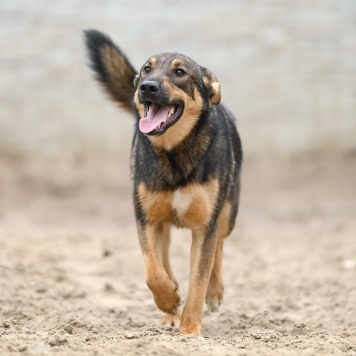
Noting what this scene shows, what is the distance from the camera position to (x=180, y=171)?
6430 millimetres

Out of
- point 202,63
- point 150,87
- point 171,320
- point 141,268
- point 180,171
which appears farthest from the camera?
point 202,63

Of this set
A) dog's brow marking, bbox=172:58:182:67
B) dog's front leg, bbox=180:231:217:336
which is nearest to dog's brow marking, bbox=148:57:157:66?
dog's brow marking, bbox=172:58:182:67

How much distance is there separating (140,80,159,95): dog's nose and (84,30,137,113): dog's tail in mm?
1502

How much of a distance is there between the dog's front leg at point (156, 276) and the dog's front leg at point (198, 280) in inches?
4.3

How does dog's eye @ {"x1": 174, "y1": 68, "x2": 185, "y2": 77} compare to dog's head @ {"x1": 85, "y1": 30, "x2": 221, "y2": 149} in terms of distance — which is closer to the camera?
dog's head @ {"x1": 85, "y1": 30, "x2": 221, "y2": 149}

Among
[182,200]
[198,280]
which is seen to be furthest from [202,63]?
[198,280]

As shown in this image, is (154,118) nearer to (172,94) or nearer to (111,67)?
(172,94)

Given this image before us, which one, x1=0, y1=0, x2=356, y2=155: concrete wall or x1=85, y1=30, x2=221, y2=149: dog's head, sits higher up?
x1=85, y1=30, x2=221, y2=149: dog's head

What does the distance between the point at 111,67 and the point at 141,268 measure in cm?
282

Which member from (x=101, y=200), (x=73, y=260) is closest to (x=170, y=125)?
(x=73, y=260)

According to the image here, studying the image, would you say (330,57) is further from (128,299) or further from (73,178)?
(128,299)

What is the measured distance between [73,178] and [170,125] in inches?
305

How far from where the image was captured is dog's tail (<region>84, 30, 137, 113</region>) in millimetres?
7613

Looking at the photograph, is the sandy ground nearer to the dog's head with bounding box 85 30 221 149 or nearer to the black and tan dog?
the black and tan dog
